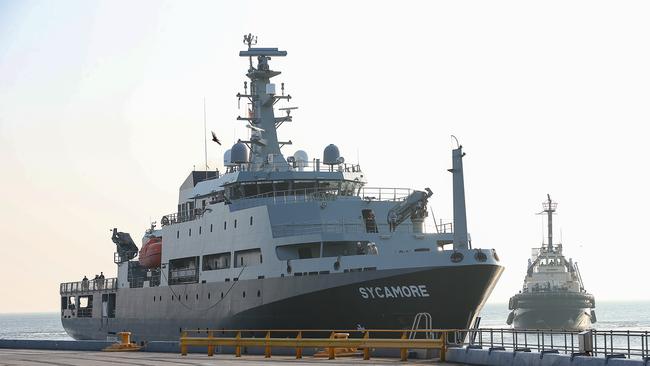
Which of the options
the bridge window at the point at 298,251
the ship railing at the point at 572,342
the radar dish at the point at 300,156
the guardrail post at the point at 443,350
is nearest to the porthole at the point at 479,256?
the ship railing at the point at 572,342

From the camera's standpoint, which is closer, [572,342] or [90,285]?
[572,342]

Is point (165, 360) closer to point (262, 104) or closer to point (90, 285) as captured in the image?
point (262, 104)

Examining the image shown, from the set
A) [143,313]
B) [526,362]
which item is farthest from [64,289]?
[526,362]

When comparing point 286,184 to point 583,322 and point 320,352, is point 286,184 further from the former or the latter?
point 583,322

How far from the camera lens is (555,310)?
12119 centimetres

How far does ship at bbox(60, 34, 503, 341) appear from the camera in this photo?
43.5m

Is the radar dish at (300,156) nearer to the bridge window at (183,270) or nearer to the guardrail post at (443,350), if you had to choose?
the bridge window at (183,270)

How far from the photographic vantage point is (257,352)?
133 feet

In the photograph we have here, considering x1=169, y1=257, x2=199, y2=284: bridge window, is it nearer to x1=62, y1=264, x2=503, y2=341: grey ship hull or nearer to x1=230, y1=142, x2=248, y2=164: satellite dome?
x1=62, y1=264, x2=503, y2=341: grey ship hull

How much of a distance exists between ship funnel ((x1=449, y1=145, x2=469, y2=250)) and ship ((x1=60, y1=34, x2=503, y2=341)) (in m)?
0.04

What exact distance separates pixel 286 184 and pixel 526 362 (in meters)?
25.1

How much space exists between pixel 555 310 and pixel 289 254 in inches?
3128

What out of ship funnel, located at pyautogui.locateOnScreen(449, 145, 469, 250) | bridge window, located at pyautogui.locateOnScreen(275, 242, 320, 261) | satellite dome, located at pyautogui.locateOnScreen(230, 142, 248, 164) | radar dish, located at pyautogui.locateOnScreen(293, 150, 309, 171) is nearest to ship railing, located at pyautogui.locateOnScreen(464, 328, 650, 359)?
ship funnel, located at pyautogui.locateOnScreen(449, 145, 469, 250)

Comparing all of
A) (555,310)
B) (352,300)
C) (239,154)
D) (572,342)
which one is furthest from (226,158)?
(555,310)
